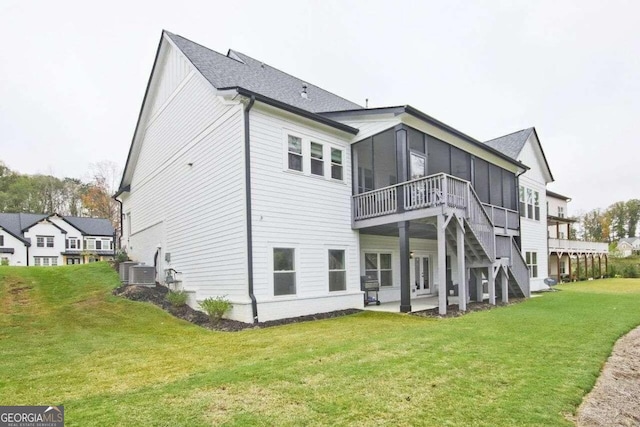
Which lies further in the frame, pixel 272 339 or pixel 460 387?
pixel 272 339

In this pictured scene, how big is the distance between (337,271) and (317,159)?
3.66m

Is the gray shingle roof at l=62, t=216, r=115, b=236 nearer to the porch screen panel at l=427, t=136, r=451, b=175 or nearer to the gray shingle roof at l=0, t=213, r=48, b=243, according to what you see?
the gray shingle roof at l=0, t=213, r=48, b=243

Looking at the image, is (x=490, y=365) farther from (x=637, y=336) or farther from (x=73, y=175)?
(x=73, y=175)

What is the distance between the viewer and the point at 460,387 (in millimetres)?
4227

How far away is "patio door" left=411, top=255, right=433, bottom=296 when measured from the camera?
51.8 feet

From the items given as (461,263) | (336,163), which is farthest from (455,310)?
(336,163)

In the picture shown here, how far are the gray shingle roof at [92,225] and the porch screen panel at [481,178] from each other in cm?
4475

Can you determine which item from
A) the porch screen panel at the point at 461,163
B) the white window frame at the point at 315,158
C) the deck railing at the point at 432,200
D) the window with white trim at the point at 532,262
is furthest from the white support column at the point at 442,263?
the window with white trim at the point at 532,262

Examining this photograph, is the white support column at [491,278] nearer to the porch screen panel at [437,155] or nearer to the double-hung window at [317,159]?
the porch screen panel at [437,155]

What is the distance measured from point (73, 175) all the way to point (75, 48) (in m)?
41.6

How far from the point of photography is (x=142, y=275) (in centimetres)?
1400

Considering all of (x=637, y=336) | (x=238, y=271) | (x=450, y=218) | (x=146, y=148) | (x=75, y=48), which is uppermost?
(x=75, y=48)

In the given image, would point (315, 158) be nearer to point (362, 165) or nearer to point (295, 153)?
point (295, 153)

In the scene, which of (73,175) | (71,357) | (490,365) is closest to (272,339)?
(71,357)
